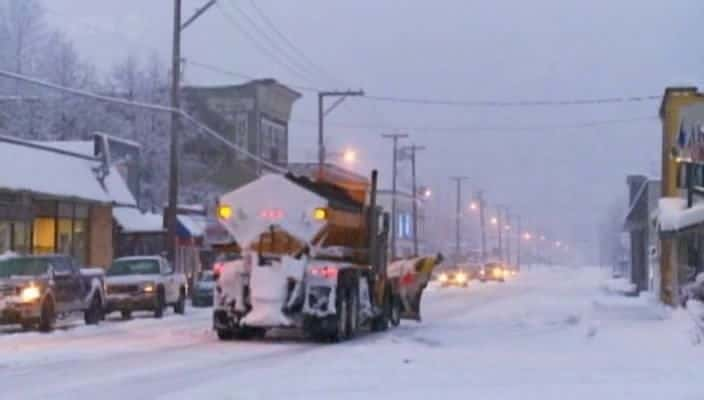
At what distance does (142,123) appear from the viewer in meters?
79.8

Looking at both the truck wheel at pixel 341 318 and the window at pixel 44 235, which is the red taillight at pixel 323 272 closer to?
the truck wheel at pixel 341 318

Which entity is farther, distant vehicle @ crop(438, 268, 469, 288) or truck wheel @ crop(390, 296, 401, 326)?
distant vehicle @ crop(438, 268, 469, 288)

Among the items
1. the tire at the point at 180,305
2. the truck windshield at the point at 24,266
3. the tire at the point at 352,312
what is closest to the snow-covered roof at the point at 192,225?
the tire at the point at 180,305

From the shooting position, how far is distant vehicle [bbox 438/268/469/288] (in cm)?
8506

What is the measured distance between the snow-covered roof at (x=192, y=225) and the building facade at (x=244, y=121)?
15721 mm

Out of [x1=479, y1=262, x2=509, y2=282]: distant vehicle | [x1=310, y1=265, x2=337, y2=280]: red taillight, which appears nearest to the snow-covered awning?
[x1=310, y1=265, x2=337, y2=280]: red taillight

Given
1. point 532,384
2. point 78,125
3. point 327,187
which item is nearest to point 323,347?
point 327,187

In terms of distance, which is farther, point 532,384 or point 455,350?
point 455,350

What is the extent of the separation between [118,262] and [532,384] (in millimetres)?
25452

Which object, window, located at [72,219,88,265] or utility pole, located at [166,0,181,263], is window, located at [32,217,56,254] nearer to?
window, located at [72,219,88,265]

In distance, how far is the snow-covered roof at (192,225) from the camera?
6091cm

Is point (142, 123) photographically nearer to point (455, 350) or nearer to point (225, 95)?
point (225, 95)

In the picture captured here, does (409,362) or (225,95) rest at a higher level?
(225,95)

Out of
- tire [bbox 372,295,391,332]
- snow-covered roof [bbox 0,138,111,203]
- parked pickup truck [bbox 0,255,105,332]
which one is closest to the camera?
parked pickup truck [bbox 0,255,105,332]
